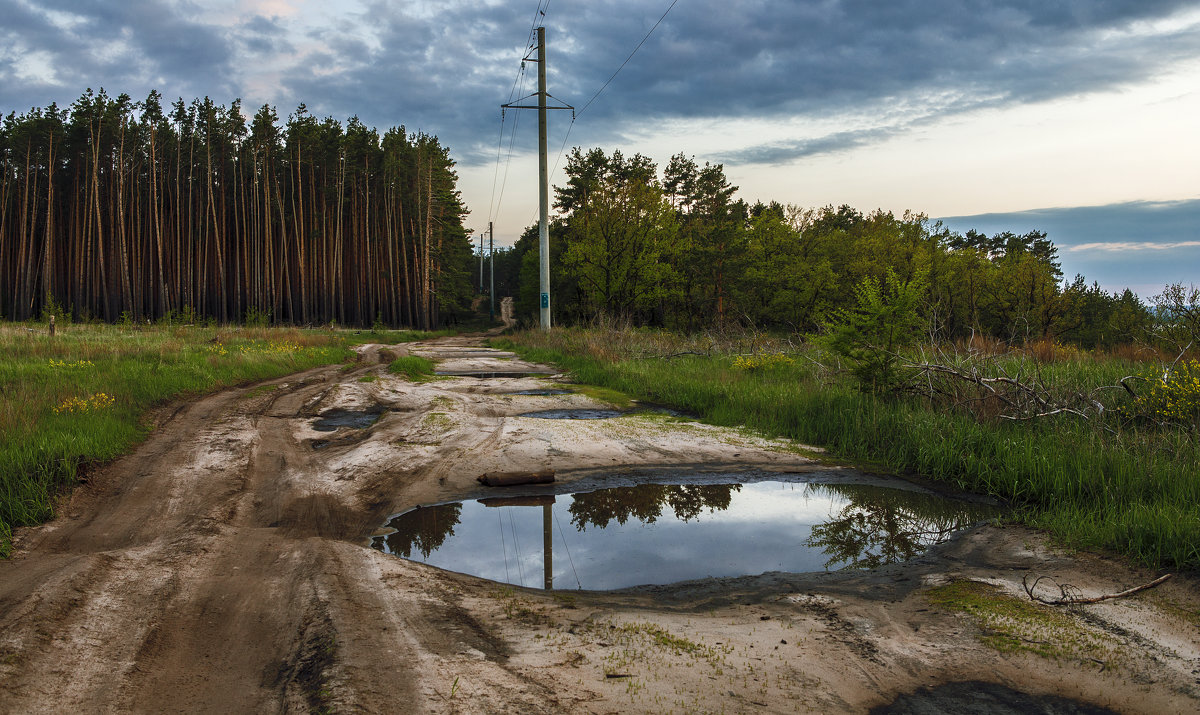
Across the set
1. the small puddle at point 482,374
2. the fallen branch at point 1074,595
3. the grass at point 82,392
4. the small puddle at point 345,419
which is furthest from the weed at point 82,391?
the fallen branch at point 1074,595

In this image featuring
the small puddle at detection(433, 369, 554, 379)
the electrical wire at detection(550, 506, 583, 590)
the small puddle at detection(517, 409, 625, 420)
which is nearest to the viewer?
the electrical wire at detection(550, 506, 583, 590)

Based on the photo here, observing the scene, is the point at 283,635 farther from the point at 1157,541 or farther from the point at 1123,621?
the point at 1157,541

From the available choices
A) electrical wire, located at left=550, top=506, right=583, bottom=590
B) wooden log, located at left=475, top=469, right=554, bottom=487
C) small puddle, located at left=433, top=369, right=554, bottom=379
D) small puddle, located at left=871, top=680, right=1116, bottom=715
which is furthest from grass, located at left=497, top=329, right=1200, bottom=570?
wooden log, located at left=475, top=469, right=554, bottom=487

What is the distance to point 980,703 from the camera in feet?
8.39

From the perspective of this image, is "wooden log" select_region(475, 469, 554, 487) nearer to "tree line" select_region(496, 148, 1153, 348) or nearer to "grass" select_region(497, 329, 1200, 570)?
"grass" select_region(497, 329, 1200, 570)

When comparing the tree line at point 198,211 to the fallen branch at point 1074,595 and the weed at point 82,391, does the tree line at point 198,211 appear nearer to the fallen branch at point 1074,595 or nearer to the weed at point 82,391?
the weed at point 82,391

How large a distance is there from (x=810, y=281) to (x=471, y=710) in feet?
149

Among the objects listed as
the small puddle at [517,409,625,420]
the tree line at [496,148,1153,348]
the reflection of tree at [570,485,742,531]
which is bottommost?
the reflection of tree at [570,485,742,531]

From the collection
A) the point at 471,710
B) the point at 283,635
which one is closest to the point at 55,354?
the point at 283,635

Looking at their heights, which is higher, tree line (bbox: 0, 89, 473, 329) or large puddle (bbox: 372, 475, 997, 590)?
tree line (bbox: 0, 89, 473, 329)

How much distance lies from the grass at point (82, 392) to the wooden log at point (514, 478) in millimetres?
3524

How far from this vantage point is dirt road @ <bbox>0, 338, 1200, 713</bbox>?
8.32ft

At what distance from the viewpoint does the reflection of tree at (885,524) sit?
15.0 feet

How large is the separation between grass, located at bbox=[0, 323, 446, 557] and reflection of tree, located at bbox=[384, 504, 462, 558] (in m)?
2.49
